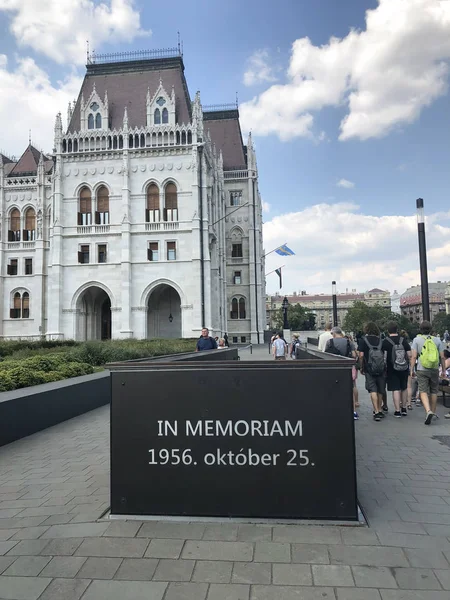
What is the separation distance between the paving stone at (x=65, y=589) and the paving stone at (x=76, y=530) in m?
0.75

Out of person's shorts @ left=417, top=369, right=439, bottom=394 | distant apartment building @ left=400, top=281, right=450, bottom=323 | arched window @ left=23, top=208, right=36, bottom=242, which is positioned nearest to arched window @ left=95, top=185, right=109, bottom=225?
arched window @ left=23, top=208, right=36, bottom=242

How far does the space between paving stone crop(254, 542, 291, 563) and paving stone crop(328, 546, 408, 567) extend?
36 cm

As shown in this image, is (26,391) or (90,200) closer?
(26,391)

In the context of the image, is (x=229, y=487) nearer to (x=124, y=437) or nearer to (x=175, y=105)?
(x=124, y=437)

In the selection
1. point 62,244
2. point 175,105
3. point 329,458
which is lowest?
point 329,458

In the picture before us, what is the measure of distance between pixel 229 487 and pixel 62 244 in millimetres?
38176

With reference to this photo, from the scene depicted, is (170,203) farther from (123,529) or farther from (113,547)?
(113,547)

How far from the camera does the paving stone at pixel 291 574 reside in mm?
3148

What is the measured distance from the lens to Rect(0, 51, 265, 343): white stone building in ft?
124

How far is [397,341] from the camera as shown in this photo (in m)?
9.94

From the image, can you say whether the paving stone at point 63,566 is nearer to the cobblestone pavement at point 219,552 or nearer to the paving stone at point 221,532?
the cobblestone pavement at point 219,552

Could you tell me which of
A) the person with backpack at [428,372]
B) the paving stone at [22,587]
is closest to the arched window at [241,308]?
the person with backpack at [428,372]

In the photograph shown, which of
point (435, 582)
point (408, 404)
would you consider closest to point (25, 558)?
point (435, 582)

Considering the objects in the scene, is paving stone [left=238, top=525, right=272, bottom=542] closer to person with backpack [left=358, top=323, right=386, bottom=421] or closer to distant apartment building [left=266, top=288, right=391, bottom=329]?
person with backpack [left=358, top=323, right=386, bottom=421]
